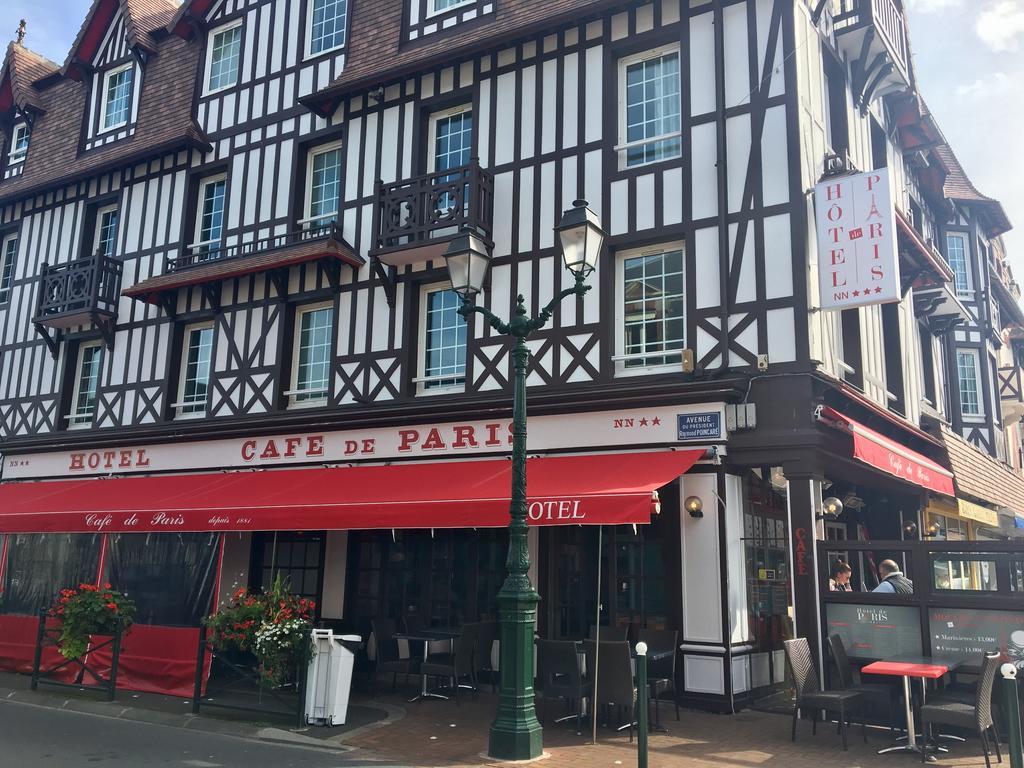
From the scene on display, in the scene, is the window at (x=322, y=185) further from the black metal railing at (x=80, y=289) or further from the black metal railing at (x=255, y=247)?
the black metal railing at (x=80, y=289)

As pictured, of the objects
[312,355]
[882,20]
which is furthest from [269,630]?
[882,20]

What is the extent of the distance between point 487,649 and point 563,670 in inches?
91.2

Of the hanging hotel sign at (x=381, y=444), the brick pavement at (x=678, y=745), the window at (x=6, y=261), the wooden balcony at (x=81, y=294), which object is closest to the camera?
the brick pavement at (x=678, y=745)

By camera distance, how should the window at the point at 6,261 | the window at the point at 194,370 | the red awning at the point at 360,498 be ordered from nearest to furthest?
the red awning at the point at 360,498 < the window at the point at 194,370 < the window at the point at 6,261

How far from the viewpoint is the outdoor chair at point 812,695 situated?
8.12 m

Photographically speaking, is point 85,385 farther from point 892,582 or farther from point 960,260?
point 960,260

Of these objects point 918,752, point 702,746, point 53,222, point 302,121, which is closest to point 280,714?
point 702,746

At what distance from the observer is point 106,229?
17.5m

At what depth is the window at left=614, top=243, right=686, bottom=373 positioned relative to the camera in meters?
11.2

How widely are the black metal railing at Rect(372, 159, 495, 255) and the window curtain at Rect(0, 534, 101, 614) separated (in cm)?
672

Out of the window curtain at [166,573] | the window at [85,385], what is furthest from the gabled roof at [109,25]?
the window curtain at [166,573]

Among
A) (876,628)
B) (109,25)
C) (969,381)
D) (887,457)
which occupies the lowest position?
(876,628)

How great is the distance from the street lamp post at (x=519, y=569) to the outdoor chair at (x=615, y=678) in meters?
0.97

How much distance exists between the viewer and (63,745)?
8258 mm
